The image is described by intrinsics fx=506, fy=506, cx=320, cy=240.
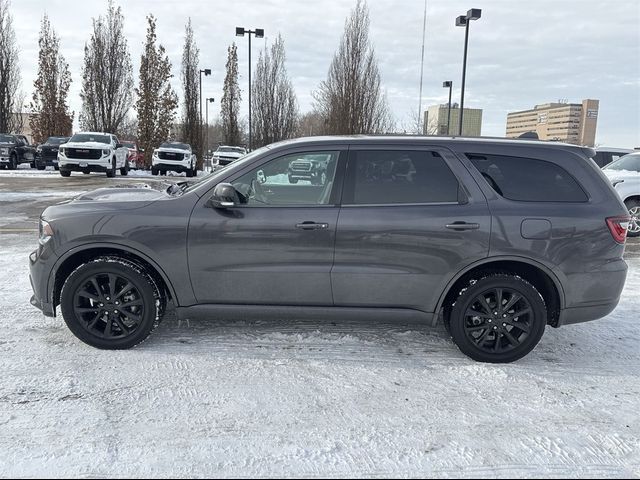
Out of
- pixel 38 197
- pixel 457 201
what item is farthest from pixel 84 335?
pixel 38 197

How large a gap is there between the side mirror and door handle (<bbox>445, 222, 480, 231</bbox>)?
161cm

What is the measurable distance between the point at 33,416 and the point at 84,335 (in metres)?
0.99

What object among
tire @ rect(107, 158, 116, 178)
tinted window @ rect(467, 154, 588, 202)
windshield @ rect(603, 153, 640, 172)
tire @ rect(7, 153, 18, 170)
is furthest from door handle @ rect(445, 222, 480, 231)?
tire @ rect(7, 153, 18, 170)

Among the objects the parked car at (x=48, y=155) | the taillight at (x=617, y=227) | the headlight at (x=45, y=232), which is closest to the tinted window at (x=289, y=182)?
the headlight at (x=45, y=232)

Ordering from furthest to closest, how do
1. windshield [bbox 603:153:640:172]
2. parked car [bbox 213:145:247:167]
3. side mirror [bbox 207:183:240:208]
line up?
1. parked car [bbox 213:145:247:167]
2. windshield [bbox 603:153:640:172]
3. side mirror [bbox 207:183:240:208]

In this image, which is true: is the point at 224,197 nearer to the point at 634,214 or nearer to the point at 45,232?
the point at 45,232

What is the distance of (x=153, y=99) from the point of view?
3559cm

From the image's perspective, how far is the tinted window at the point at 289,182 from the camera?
12.9 ft

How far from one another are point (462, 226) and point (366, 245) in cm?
73

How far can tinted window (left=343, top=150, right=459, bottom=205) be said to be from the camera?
12.8ft

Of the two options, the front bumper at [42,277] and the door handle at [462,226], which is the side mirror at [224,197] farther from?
the door handle at [462,226]

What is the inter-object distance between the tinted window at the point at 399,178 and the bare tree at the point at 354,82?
21.1m

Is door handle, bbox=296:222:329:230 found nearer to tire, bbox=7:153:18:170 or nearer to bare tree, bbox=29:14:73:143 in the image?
tire, bbox=7:153:18:170

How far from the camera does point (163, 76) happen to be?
35438 millimetres
